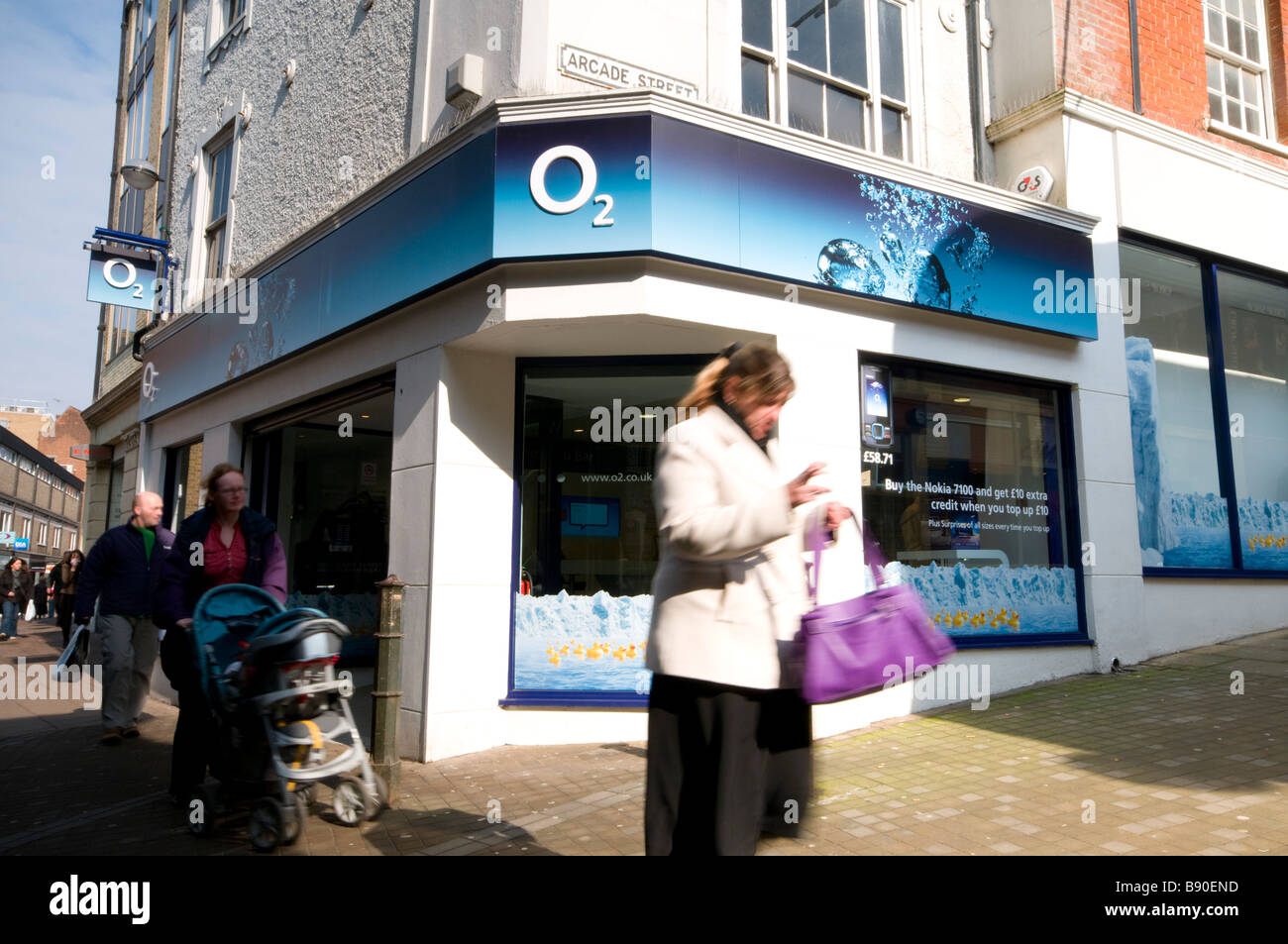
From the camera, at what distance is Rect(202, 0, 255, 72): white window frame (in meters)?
12.2

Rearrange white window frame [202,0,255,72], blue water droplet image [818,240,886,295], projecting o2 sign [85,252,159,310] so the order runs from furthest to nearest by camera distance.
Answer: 1. white window frame [202,0,255,72]
2. projecting o2 sign [85,252,159,310]
3. blue water droplet image [818,240,886,295]

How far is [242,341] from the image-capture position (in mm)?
10078

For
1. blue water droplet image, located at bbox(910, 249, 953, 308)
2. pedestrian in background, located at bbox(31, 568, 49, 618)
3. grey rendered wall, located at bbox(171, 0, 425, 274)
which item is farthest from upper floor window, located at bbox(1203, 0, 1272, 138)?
pedestrian in background, located at bbox(31, 568, 49, 618)

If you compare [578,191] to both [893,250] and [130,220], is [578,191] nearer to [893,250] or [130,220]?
[893,250]

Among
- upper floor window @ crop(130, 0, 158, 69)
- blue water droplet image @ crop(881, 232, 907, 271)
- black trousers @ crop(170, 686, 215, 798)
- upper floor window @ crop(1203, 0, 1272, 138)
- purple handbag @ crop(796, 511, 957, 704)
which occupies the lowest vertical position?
black trousers @ crop(170, 686, 215, 798)

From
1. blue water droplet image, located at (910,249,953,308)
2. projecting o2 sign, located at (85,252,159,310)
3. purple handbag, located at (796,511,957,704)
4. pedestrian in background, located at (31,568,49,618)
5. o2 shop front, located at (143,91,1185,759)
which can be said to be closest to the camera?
purple handbag, located at (796,511,957,704)

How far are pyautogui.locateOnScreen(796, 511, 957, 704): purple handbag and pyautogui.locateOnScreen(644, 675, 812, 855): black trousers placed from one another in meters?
0.17

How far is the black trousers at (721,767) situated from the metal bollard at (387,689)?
2855 mm

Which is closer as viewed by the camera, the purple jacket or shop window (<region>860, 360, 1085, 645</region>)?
the purple jacket

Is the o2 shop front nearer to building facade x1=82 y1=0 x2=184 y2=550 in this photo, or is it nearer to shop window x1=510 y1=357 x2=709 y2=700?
shop window x1=510 y1=357 x2=709 y2=700

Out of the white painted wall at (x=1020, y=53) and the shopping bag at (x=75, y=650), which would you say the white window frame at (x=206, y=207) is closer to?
the shopping bag at (x=75, y=650)

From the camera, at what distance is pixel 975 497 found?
7.96m

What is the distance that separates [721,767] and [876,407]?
538 cm
